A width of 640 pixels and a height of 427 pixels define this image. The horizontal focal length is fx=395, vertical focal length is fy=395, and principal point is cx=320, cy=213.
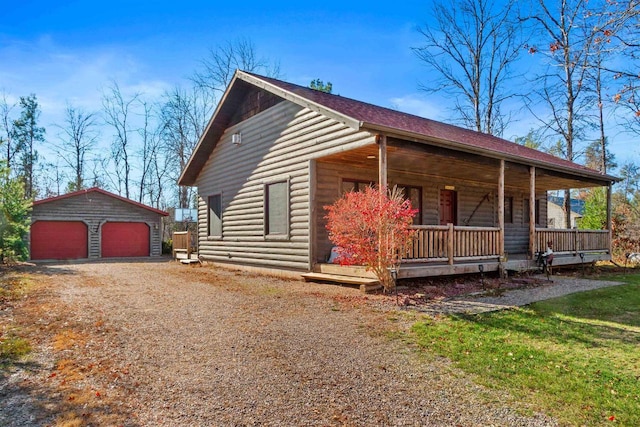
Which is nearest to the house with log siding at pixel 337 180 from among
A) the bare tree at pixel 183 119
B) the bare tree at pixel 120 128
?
the bare tree at pixel 183 119

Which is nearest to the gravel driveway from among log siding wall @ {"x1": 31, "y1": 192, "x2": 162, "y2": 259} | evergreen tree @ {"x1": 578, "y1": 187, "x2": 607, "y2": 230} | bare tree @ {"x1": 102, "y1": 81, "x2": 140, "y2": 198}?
log siding wall @ {"x1": 31, "y1": 192, "x2": 162, "y2": 259}

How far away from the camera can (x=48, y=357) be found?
4.22m

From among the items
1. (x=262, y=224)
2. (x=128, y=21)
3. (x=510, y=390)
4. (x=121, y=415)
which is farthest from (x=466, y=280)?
(x=128, y=21)

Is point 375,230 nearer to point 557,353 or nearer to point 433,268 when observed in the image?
point 433,268

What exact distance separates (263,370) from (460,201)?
11712 mm

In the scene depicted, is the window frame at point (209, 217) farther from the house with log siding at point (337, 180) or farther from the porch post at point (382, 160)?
the porch post at point (382, 160)

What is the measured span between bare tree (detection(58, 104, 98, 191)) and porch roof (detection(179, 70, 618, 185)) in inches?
749

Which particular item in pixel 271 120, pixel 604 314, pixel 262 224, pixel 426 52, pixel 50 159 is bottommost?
pixel 604 314

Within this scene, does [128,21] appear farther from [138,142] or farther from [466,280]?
[138,142]

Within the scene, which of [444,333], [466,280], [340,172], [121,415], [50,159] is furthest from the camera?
[50,159]

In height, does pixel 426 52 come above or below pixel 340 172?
above

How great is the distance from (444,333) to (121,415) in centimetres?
372

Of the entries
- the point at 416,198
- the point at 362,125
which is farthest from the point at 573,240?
the point at 362,125

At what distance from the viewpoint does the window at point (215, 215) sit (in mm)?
14094
